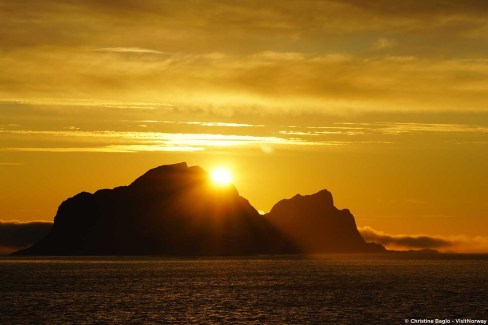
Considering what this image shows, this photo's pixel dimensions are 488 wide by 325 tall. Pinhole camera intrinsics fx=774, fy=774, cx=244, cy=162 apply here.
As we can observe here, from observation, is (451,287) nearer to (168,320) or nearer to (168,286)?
(168,286)

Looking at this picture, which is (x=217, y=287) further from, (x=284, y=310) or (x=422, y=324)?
(x=422, y=324)

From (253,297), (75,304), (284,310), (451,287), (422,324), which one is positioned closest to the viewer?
(422,324)

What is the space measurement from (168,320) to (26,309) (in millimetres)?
29467

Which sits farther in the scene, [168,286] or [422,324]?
[168,286]

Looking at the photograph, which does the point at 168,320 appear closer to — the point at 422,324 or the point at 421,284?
the point at 422,324

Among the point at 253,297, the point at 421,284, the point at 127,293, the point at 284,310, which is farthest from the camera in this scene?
the point at 421,284

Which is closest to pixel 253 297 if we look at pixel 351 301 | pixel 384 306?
pixel 351 301

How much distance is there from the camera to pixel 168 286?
183 meters

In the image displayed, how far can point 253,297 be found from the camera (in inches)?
5827

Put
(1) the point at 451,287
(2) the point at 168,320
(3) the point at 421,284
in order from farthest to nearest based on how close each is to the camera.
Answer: (3) the point at 421,284, (1) the point at 451,287, (2) the point at 168,320

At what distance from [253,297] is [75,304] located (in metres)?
34.5

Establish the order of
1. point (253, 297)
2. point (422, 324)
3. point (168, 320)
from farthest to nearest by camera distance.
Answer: point (253, 297) < point (168, 320) < point (422, 324)

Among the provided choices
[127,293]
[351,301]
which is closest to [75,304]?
[127,293]

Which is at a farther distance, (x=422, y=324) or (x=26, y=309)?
(x=26, y=309)
